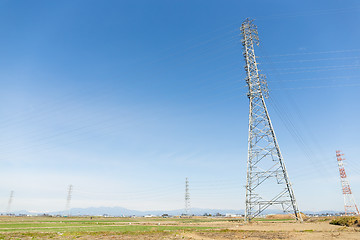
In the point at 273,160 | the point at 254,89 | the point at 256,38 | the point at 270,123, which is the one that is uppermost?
the point at 256,38

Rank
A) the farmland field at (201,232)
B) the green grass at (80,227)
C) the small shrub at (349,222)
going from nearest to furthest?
1. the farmland field at (201,232)
2. the green grass at (80,227)
3. the small shrub at (349,222)

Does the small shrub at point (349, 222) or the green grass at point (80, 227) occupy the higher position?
the small shrub at point (349, 222)

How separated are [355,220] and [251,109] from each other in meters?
26.6

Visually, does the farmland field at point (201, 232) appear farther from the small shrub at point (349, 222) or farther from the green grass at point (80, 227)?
the small shrub at point (349, 222)

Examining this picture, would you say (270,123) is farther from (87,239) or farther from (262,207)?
(87,239)

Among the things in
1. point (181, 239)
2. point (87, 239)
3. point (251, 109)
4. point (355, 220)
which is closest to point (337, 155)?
point (355, 220)

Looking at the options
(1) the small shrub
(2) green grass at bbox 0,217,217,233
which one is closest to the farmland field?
(2) green grass at bbox 0,217,217,233

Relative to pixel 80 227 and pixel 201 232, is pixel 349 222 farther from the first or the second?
pixel 80 227

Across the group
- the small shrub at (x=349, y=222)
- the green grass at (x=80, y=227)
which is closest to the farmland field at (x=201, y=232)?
the green grass at (x=80, y=227)

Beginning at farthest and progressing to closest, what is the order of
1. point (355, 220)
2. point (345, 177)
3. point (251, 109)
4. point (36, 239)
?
point (345, 177), point (251, 109), point (355, 220), point (36, 239)

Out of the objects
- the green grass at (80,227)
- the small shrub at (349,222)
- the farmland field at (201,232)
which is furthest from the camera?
the small shrub at (349,222)

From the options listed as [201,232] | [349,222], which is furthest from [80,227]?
[349,222]

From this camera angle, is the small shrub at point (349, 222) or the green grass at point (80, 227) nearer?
the green grass at point (80, 227)

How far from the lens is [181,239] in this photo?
23891 millimetres
